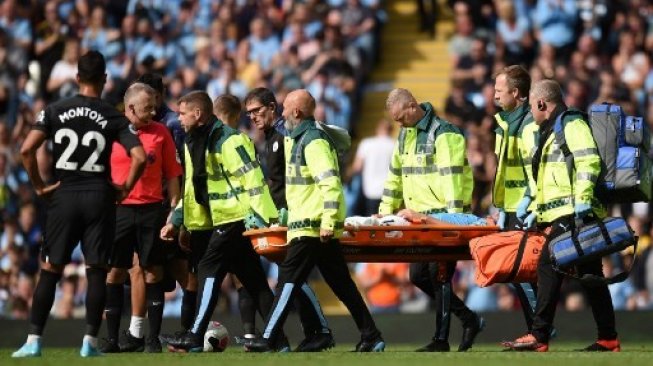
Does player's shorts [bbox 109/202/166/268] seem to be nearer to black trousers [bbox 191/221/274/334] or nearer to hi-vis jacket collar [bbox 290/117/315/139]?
black trousers [bbox 191/221/274/334]

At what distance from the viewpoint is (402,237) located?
49.6 feet

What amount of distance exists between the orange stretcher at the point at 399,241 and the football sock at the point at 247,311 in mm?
889

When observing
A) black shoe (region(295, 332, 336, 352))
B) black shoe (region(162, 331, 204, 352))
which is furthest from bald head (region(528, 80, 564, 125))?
black shoe (region(162, 331, 204, 352))

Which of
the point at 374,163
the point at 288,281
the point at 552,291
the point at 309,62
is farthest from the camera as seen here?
the point at 309,62

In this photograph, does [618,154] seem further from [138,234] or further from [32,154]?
[32,154]

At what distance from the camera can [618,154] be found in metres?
14.7

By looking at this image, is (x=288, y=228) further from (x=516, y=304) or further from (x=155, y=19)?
(x=155, y=19)

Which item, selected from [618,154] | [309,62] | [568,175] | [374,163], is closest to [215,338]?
[568,175]

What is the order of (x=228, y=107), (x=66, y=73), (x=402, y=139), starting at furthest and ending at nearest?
(x=66, y=73)
(x=228, y=107)
(x=402, y=139)

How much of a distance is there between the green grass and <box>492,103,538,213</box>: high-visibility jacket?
1.40 m

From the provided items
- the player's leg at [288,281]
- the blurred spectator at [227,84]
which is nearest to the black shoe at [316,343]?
the player's leg at [288,281]

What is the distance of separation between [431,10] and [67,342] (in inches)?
347

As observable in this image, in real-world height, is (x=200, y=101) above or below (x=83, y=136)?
above

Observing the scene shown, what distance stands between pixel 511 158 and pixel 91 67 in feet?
12.3
